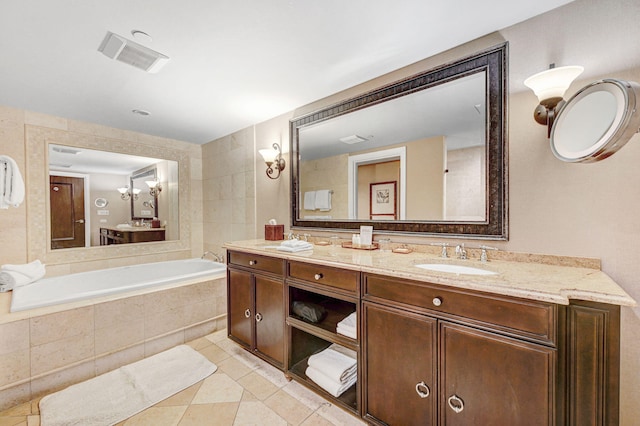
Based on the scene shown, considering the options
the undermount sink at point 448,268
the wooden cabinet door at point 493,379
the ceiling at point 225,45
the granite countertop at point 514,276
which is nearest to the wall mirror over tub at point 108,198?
the ceiling at point 225,45

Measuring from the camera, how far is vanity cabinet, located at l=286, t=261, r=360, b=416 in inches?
58.5

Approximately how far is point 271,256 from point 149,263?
2371mm

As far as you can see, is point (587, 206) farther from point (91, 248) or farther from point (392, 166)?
point (91, 248)

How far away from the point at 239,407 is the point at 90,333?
1.32m

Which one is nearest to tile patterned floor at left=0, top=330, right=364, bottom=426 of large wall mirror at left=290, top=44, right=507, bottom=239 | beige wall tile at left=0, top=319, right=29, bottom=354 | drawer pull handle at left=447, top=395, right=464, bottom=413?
beige wall tile at left=0, top=319, right=29, bottom=354

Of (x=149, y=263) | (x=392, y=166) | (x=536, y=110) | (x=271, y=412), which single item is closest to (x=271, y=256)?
(x=271, y=412)

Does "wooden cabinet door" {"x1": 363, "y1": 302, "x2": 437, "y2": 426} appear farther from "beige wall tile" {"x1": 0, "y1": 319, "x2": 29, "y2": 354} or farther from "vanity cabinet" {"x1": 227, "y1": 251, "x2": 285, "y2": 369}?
"beige wall tile" {"x1": 0, "y1": 319, "x2": 29, "y2": 354}

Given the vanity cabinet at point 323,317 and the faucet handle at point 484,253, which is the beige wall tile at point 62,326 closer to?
the vanity cabinet at point 323,317

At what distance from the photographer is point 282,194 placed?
2738 millimetres

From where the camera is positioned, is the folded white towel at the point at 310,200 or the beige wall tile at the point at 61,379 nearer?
the beige wall tile at the point at 61,379

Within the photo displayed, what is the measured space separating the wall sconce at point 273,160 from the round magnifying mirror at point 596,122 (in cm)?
211

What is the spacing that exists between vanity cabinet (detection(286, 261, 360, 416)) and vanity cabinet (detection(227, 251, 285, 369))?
86 millimetres

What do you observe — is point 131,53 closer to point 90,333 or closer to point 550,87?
point 90,333

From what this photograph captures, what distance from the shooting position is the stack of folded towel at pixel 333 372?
5.18ft
